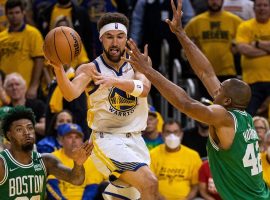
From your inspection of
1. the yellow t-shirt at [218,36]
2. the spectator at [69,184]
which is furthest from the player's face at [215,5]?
the spectator at [69,184]

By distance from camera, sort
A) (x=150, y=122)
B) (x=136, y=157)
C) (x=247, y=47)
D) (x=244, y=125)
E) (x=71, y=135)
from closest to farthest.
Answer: (x=244, y=125), (x=136, y=157), (x=71, y=135), (x=150, y=122), (x=247, y=47)

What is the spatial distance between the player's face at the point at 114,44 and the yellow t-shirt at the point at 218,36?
478 centimetres

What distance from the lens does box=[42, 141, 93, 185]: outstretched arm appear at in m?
9.15

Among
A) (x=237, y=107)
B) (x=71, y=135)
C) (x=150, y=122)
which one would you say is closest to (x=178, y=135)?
(x=150, y=122)

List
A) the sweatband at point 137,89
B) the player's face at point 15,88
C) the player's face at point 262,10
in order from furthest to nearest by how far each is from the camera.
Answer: the player's face at point 262,10, the player's face at point 15,88, the sweatband at point 137,89

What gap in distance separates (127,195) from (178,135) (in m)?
3.14

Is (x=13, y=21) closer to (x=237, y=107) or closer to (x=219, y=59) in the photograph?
(x=219, y=59)

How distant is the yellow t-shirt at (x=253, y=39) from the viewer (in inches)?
541

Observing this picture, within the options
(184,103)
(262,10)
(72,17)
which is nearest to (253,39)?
(262,10)

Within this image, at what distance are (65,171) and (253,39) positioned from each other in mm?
5285

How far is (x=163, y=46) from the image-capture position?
14.4m

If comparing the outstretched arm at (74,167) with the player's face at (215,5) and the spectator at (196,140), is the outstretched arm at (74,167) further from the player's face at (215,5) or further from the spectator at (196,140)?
the player's face at (215,5)

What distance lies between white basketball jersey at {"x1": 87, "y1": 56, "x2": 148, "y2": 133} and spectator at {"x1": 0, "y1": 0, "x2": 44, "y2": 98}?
460cm

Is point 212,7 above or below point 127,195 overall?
above
